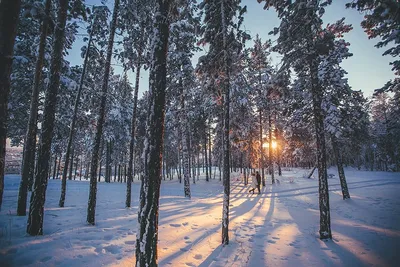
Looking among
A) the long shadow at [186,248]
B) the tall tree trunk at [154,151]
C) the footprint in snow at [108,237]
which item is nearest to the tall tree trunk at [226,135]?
the long shadow at [186,248]

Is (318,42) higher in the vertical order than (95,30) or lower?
lower

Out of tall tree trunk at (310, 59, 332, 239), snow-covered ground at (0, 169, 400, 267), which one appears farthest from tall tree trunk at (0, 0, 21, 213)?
tall tree trunk at (310, 59, 332, 239)

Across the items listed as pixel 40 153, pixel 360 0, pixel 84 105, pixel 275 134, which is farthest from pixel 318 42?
pixel 275 134

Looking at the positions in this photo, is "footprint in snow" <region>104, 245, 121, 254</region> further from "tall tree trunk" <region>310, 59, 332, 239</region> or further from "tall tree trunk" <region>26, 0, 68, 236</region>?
"tall tree trunk" <region>310, 59, 332, 239</region>

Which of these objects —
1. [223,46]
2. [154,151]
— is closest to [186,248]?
[154,151]

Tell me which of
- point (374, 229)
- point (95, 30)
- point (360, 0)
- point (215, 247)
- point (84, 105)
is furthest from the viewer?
point (84, 105)

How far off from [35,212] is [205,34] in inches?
374

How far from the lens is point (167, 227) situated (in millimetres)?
7758

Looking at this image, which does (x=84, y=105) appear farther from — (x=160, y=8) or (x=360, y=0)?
(x=360, y=0)

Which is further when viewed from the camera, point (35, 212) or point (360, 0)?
point (360, 0)

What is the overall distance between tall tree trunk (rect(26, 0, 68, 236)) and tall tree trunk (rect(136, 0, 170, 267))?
429 centimetres

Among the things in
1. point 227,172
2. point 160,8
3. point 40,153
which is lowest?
point 227,172

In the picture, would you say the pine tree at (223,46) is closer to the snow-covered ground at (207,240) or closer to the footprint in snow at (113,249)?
the snow-covered ground at (207,240)

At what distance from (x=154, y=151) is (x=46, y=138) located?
460cm
